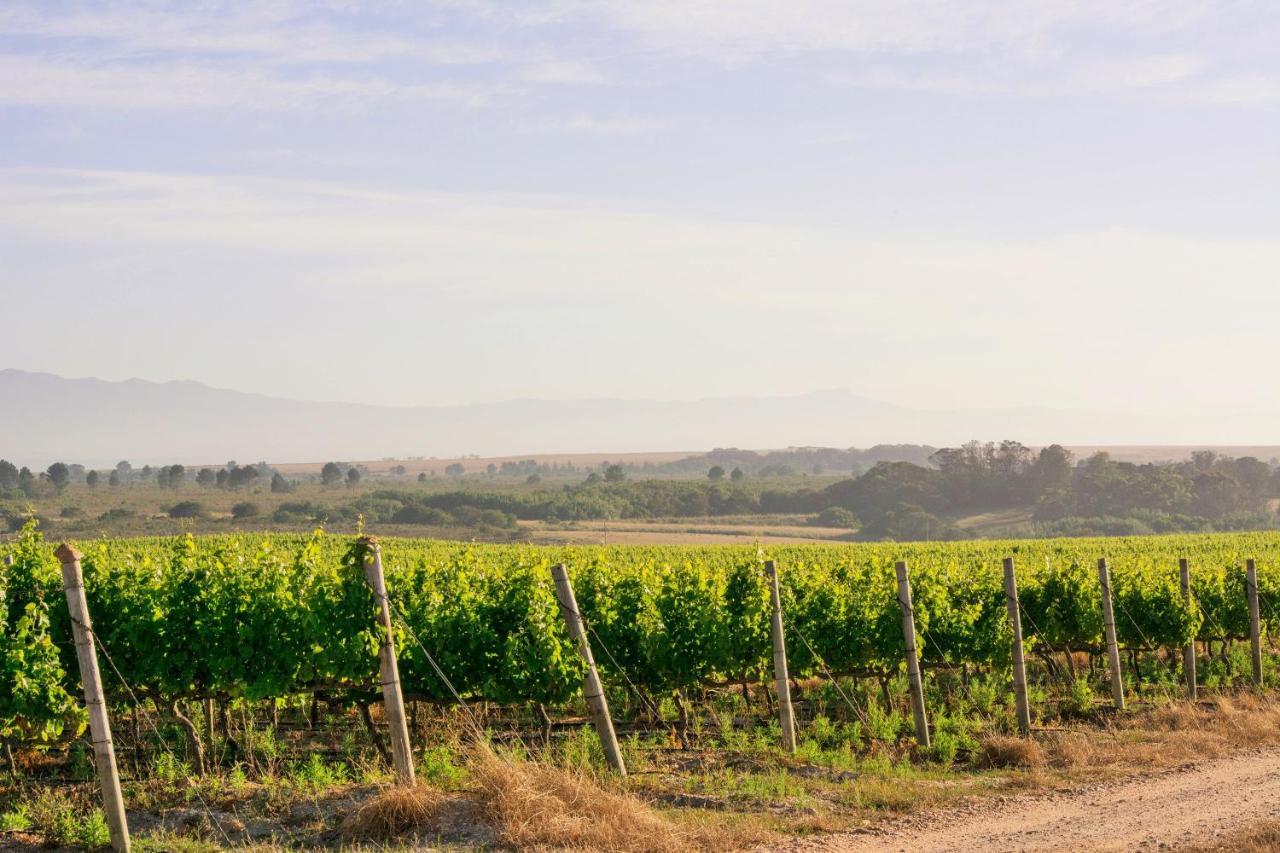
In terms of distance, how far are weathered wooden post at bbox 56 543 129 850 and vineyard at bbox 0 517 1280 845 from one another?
182 cm

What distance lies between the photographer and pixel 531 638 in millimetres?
12742

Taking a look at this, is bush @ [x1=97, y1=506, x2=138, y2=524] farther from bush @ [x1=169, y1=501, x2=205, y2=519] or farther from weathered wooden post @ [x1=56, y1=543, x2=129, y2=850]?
weathered wooden post @ [x1=56, y1=543, x2=129, y2=850]

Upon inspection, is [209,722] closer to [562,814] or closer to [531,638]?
[531,638]

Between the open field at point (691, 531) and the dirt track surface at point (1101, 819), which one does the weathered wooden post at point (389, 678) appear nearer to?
the dirt track surface at point (1101, 819)

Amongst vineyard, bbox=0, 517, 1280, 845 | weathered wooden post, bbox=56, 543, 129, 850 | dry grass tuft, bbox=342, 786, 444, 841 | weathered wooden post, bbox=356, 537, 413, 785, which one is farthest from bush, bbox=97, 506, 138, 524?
dry grass tuft, bbox=342, 786, 444, 841

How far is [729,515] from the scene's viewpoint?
124625 mm

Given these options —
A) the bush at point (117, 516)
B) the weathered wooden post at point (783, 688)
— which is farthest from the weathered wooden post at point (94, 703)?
the bush at point (117, 516)

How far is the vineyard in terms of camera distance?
1195 centimetres

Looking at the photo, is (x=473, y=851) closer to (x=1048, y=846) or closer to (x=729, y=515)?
(x=1048, y=846)

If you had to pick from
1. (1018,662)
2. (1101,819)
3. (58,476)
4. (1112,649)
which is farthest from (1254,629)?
(58,476)

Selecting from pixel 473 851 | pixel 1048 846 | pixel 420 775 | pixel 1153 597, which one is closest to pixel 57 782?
pixel 420 775

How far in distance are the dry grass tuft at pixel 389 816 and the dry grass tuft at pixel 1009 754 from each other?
656cm

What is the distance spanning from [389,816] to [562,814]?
1.50 m

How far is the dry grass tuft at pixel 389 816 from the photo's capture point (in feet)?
32.2
